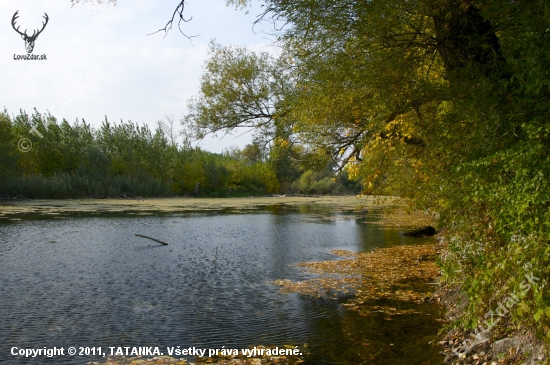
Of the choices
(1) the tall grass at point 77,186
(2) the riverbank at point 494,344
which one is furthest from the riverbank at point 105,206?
(2) the riverbank at point 494,344

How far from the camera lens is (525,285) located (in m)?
Answer: 4.31

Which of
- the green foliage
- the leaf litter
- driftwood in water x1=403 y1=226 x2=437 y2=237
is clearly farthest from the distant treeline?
the leaf litter

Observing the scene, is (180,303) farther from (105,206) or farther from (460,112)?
(105,206)

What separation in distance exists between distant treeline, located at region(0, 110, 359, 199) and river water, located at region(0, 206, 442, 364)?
21407mm

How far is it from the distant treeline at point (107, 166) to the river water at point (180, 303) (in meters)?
21.4

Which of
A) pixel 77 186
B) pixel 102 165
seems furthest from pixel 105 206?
pixel 102 165

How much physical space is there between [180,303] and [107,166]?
46.0 metres

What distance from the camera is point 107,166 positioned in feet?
168

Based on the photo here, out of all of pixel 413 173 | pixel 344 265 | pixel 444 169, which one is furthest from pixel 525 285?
pixel 344 265

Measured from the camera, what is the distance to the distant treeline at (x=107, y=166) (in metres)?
42.5

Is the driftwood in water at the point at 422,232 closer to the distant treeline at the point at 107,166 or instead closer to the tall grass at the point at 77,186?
the distant treeline at the point at 107,166

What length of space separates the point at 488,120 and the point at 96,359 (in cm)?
601

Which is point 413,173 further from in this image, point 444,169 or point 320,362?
point 320,362

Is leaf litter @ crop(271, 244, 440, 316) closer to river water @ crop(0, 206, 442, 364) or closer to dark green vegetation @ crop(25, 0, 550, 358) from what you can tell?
river water @ crop(0, 206, 442, 364)
